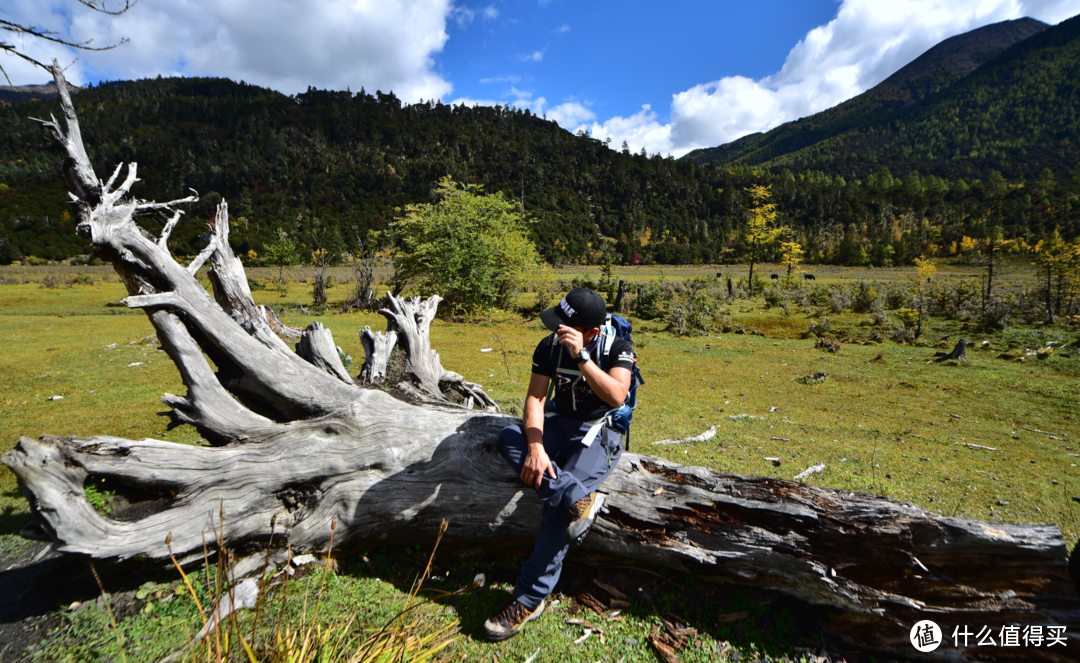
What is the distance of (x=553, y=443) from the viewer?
11.3 feet

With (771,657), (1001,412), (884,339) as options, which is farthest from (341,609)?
(884,339)

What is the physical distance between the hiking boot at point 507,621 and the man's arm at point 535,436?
2.93ft

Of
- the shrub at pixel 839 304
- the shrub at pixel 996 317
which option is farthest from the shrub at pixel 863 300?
the shrub at pixel 996 317

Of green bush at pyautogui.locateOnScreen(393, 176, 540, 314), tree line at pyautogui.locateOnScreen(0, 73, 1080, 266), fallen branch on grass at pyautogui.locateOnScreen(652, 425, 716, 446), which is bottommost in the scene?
fallen branch on grass at pyautogui.locateOnScreen(652, 425, 716, 446)

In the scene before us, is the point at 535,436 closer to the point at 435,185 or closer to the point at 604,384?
the point at 604,384

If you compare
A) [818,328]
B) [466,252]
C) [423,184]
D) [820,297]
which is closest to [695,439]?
[818,328]

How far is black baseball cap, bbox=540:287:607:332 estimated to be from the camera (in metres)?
3.13

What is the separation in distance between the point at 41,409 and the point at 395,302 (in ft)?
21.6

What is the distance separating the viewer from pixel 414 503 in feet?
A: 12.4

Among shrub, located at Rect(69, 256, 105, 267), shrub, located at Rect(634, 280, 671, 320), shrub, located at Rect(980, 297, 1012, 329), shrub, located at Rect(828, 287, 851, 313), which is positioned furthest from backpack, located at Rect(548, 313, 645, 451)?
shrub, located at Rect(69, 256, 105, 267)

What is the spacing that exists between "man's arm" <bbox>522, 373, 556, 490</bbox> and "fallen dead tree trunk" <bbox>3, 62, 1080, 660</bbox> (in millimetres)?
735

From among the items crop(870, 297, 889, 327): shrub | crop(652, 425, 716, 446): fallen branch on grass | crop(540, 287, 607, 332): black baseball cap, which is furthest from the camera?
crop(870, 297, 889, 327): shrub

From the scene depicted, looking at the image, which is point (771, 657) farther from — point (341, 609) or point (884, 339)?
point (884, 339)

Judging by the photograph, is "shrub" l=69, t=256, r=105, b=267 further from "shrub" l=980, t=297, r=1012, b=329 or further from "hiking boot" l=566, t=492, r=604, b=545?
"shrub" l=980, t=297, r=1012, b=329
